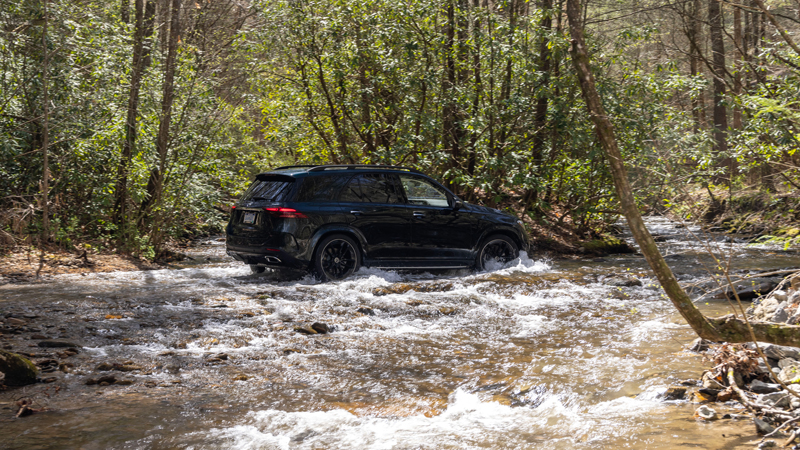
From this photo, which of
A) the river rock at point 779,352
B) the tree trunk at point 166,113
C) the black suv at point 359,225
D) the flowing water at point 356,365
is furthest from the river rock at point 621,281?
the tree trunk at point 166,113

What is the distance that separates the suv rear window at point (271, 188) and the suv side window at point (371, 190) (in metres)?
0.85

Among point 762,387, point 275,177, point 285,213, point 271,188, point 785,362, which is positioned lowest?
point 762,387

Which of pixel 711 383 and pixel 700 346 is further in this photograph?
pixel 700 346

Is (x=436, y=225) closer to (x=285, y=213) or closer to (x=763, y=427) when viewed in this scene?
(x=285, y=213)

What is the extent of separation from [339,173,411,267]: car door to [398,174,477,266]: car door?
18cm

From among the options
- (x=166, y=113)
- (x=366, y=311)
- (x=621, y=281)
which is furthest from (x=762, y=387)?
(x=166, y=113)

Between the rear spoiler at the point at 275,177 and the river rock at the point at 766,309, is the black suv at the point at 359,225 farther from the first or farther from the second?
the river rock at the point at 766,309

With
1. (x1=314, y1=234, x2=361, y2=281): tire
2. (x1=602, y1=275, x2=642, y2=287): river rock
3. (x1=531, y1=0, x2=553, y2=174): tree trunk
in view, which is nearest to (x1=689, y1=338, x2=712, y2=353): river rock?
(x1=602, y1=275, x2=642, y2=287): river rock

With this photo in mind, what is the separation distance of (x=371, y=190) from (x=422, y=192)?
0.95 meters

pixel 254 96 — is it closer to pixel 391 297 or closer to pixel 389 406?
pixel 391 297

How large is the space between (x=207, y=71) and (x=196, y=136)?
4.33 feet

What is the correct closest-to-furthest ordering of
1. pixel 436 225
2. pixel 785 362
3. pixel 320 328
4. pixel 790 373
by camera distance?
1. pixel 790 373
2. pixel 785 362
3. pixel 320 328
4. pixel 436 225

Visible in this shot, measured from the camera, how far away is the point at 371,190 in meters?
9.77

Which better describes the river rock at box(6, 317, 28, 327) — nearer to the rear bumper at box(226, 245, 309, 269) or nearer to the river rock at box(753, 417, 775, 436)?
the rear bumper at box(226, 245, 309, 269)
